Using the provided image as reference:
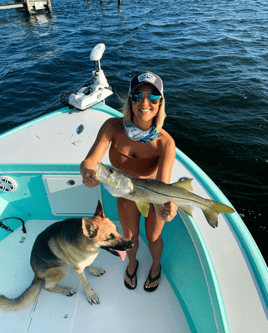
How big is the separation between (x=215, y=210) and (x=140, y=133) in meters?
1.10

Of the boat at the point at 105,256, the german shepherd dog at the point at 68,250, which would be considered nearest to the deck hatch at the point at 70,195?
the boat at the point at 105,256

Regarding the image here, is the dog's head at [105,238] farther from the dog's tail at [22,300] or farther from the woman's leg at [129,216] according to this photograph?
the dog's tail at [22,300]

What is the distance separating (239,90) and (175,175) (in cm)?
986

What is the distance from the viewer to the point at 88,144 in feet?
12.9

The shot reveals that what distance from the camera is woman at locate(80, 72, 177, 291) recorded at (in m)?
2.29

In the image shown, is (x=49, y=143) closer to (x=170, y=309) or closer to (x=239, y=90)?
(x=170, y=309)

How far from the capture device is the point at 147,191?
212 cm

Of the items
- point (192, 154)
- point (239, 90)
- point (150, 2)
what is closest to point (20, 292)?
point (192, 154)

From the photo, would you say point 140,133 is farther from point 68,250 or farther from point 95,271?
point 95,271

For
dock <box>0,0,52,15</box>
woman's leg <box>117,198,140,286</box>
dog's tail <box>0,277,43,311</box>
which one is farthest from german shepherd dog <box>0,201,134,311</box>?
dock <box>0,0,52,15</box>

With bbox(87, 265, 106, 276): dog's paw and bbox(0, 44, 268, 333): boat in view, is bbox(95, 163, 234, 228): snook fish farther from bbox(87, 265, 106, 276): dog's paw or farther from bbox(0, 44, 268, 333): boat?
bbox(87, 265, 106, 276): dog's paw

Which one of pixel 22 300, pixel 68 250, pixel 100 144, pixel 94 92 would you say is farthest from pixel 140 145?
pixel 94 92

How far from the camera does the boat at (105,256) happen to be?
2197 mm

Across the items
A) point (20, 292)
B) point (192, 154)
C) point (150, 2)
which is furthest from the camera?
point (150, 2)
